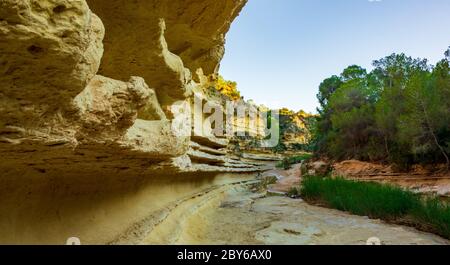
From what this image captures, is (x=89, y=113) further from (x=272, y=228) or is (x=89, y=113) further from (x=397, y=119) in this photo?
(x=397, y=119)

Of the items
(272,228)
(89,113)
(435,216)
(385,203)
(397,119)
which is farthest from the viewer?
(397,119)

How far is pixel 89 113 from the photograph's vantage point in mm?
1622

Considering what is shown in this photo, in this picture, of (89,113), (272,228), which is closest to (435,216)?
(272,228)

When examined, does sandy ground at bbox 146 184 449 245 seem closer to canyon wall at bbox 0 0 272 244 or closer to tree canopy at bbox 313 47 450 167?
canyon wall at bbox 0 0 272 244

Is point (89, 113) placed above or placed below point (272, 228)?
above

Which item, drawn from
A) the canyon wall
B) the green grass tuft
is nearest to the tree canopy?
the green grass tuft

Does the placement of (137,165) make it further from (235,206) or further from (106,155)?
(235,206)

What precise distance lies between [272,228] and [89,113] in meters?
3.34

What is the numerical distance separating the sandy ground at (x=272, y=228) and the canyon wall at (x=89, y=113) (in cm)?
31

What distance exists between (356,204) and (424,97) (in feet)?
28.6

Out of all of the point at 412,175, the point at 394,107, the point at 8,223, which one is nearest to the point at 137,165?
the point at 8,223

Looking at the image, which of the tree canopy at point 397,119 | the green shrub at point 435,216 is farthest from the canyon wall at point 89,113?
the tree canopy at point 397,119

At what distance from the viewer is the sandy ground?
11.2 feet
